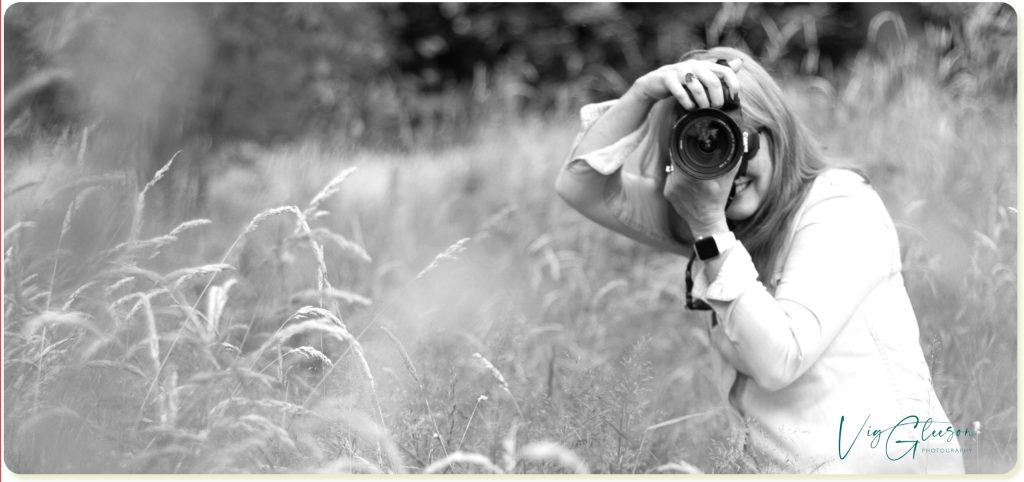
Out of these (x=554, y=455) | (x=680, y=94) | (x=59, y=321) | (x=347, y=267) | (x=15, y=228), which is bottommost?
(x=347, y=267)

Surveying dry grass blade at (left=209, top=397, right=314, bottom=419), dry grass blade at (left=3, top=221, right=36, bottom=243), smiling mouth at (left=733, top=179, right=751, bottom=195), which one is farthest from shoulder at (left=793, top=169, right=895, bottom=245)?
dry grass blade at (left=3, top=221, right=36, bottom=243)

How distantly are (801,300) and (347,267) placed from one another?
1648 millimetres

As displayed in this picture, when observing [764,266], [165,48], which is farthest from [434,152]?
[764,266]

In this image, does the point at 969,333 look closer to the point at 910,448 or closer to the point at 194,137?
the point at 910,448

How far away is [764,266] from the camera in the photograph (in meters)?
1.89

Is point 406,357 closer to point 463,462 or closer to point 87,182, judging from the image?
point 463,462

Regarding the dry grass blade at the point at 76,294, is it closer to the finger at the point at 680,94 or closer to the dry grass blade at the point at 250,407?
the dry grass blade at the point at 250,407

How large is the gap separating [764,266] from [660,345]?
5.02 ft

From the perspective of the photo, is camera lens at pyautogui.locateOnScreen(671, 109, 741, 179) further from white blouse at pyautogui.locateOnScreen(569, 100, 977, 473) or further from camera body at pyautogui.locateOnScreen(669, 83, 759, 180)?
white blouse at pyautogui.locateOnScreen(569, 100, 977, 473)

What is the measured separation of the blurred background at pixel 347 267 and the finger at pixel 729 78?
40 cm

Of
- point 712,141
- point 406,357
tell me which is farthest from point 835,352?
point 406,357

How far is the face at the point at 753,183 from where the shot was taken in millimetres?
1782

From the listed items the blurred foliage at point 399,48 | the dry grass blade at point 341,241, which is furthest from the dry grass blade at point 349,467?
the blurred foliage at point 399,48

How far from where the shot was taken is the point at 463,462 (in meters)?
1.73
